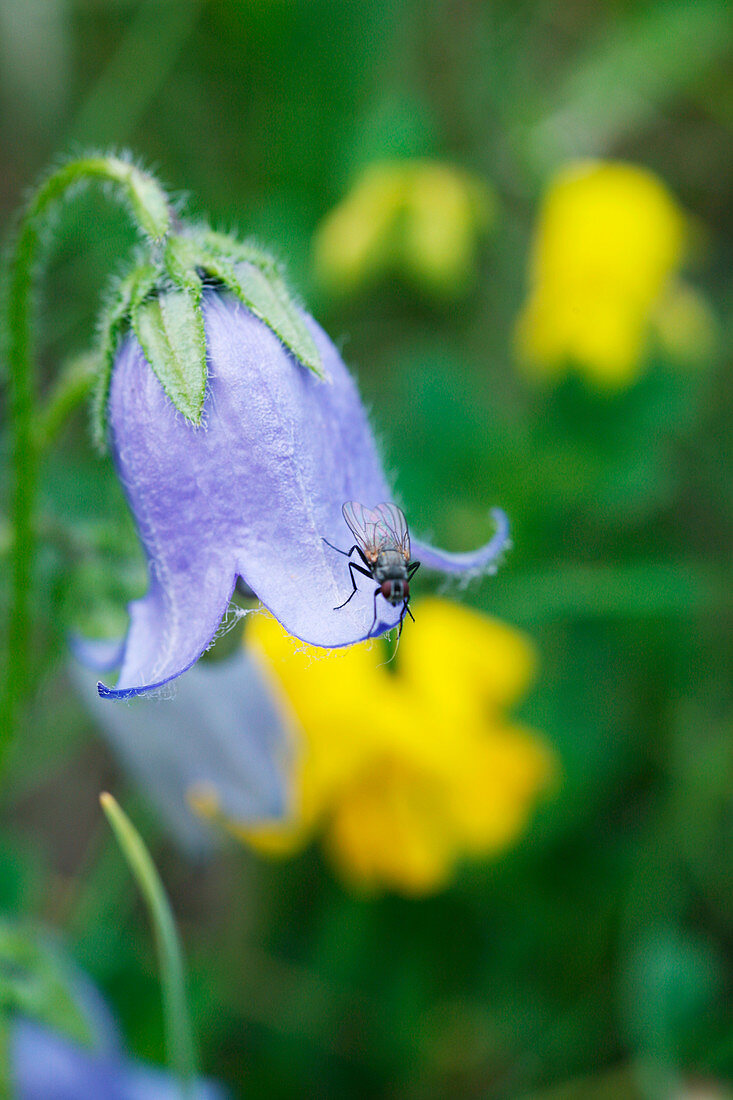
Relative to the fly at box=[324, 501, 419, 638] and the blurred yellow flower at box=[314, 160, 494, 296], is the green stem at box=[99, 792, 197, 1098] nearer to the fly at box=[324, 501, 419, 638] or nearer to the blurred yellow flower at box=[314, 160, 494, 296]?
the fly at box=[324, 501, 419, 638]

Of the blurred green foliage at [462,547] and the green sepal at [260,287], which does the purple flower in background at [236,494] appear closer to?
the green sepal at [260,287]


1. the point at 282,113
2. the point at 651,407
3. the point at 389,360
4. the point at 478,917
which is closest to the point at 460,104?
the point at 282,113

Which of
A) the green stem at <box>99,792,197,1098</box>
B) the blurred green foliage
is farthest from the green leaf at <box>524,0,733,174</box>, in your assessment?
the green stem at <box>99,792,197,1098</box>

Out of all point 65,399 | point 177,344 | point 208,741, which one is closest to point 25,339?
point 65,399

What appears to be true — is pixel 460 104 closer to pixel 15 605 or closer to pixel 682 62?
pixel 682 62

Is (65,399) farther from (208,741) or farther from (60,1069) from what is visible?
(60,1069)

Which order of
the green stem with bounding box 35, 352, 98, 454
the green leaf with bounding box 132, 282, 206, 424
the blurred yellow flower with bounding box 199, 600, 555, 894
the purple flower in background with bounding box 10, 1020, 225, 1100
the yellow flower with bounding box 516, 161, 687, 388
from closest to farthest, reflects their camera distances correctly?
the green leaf with bounding box 132, 282, 206, 424, the green stem with bounding box 35, 352, 98, 454, the purple flower in background with bounding box 10, 1020, 225, 1100, the blurred yellow flower with bounding box 199, 600, 555, 894, the yellow flower with bounding box 516, 161, 687, 388
